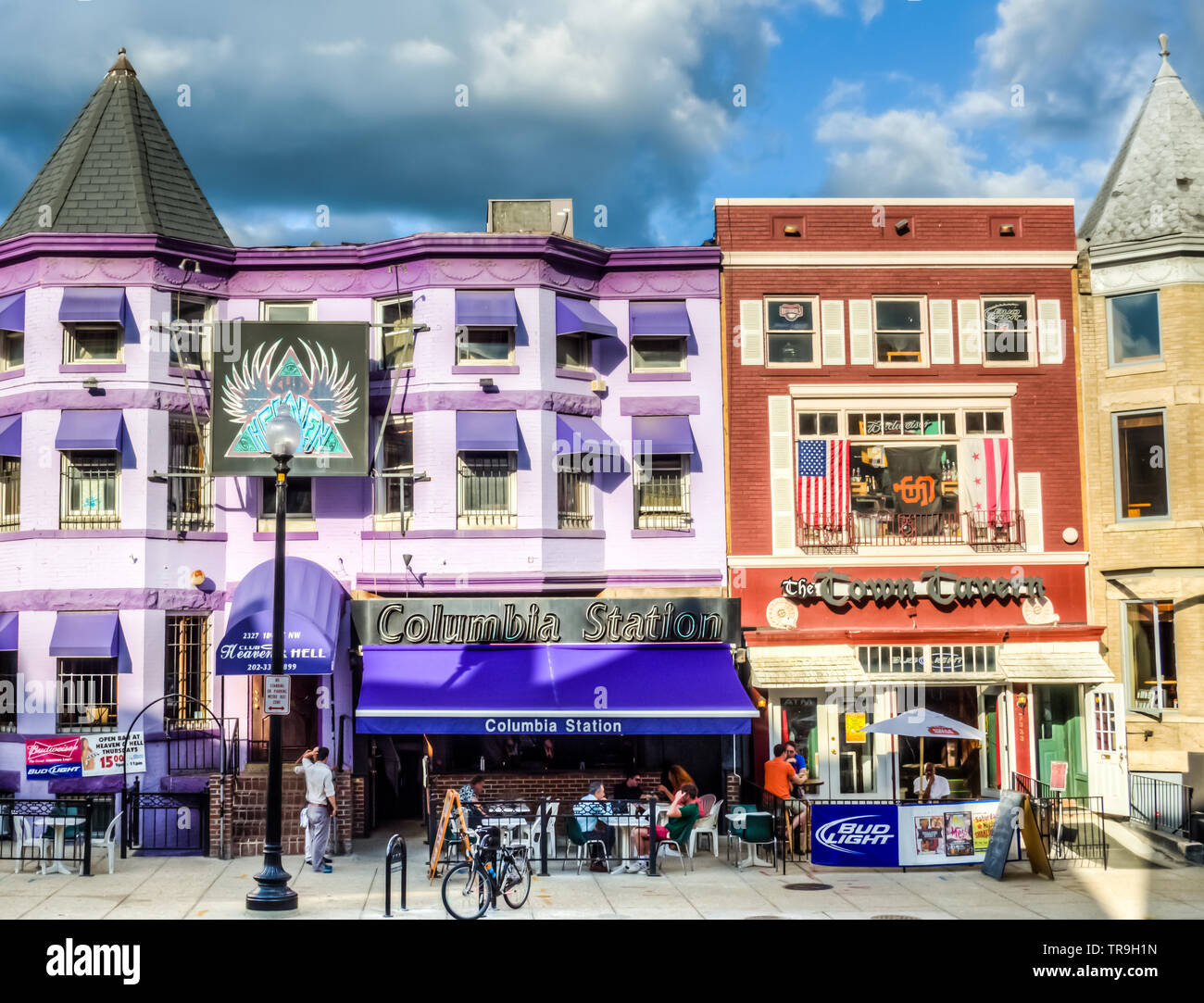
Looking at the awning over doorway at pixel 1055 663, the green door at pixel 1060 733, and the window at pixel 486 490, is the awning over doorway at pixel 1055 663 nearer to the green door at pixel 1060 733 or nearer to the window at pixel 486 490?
the green door at pixel 1060 733

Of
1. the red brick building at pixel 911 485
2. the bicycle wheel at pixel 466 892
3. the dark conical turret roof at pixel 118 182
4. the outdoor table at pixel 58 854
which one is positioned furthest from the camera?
the dark conical turret roof at pixel 118 182

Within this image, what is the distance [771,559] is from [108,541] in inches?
475

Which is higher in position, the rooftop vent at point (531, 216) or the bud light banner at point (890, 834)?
the rooftop vent at point (531, 216)

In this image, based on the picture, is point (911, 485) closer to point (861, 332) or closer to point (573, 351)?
point (861, 332)

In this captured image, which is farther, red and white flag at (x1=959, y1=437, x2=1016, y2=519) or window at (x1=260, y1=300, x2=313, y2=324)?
window at (x1=260, y1=300, x2=313, y2=324)

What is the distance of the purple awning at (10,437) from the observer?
24391 millimetres

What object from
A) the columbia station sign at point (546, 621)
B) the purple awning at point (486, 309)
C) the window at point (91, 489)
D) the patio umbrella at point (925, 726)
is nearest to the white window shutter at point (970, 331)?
the columbia station sign at point (546, 621)

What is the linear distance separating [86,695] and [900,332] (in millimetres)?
16496

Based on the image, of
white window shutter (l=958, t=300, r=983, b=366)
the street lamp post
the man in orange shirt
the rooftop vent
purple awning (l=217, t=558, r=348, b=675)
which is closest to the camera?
the street lamp post

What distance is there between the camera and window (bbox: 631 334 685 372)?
86.0 feet

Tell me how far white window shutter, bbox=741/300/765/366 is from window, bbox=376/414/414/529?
648 centimetres

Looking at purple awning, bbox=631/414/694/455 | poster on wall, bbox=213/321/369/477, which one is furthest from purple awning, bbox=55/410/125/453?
purple awning, bbox=631/414/694/455

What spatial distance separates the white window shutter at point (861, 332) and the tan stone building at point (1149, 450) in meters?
4.00

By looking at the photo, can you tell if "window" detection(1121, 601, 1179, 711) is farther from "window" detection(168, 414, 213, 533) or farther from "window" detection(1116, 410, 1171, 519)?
"window" detection(168, 414, 213, 533)
